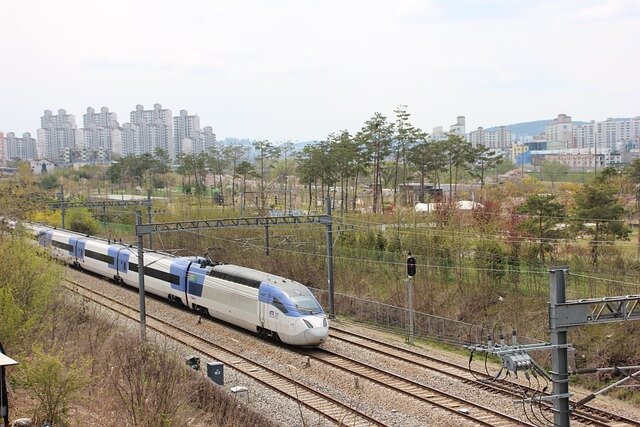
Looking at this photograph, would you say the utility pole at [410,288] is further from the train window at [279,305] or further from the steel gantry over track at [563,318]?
the steel gantry over track at [563,318]

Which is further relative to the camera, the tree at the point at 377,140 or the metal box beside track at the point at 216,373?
the tree at the point at 377,140

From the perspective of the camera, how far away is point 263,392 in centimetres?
1814

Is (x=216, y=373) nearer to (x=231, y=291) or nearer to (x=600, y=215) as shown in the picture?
(x=231, y=291)

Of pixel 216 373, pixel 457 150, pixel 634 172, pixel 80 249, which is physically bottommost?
pixel 216 373

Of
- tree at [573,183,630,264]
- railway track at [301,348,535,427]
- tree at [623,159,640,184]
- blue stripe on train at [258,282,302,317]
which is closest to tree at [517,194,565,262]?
tree at [573,183,630,264]

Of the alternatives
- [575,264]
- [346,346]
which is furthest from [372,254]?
[346,346]

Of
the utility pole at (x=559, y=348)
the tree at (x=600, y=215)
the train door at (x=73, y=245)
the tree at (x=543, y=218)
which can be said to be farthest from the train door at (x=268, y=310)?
the train door at (x=73, y=245)

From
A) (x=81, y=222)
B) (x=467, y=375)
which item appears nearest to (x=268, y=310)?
(x=467, y=375)

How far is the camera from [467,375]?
19391 mm

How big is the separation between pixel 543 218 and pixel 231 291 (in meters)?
16.8

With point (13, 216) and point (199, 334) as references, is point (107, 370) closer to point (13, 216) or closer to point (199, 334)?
point (199, 334)

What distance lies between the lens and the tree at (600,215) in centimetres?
3356

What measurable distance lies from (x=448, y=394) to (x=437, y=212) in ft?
61.4

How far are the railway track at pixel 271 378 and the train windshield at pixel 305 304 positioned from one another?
2.24 metres
